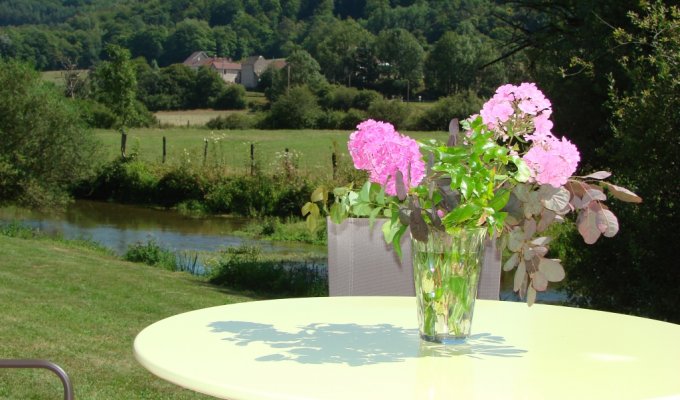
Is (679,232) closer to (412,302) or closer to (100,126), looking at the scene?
(412,302)

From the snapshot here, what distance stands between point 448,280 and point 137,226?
15488mm

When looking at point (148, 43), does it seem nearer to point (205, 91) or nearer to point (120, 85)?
point (205, 91)

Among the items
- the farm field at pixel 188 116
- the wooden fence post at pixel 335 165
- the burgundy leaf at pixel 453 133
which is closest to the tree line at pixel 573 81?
the farm field at pixel 188 116

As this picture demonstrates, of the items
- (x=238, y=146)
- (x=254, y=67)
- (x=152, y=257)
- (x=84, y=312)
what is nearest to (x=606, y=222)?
(x=84, y=312)

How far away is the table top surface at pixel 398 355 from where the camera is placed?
1740 millimetres

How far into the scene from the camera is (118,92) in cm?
2575

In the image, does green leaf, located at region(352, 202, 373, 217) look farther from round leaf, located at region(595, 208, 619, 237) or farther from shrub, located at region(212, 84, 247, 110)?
shrub, located at region(212, 84, 247, 110)

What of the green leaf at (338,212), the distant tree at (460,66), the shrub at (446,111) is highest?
the distant tree at (460,66)

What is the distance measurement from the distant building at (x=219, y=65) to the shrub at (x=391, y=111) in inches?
522

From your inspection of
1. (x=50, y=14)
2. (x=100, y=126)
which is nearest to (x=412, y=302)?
(x=100, y=126)

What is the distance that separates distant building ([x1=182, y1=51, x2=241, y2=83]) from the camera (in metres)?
44.6

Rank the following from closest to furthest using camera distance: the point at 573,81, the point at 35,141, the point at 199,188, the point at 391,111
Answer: the point at 573,81 < the point at 35,141 < the point at 199,188 < the point at 391,111

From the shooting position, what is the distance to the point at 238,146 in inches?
963

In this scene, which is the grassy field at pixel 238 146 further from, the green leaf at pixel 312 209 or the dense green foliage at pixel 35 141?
the green leaf at pixel 312 209
